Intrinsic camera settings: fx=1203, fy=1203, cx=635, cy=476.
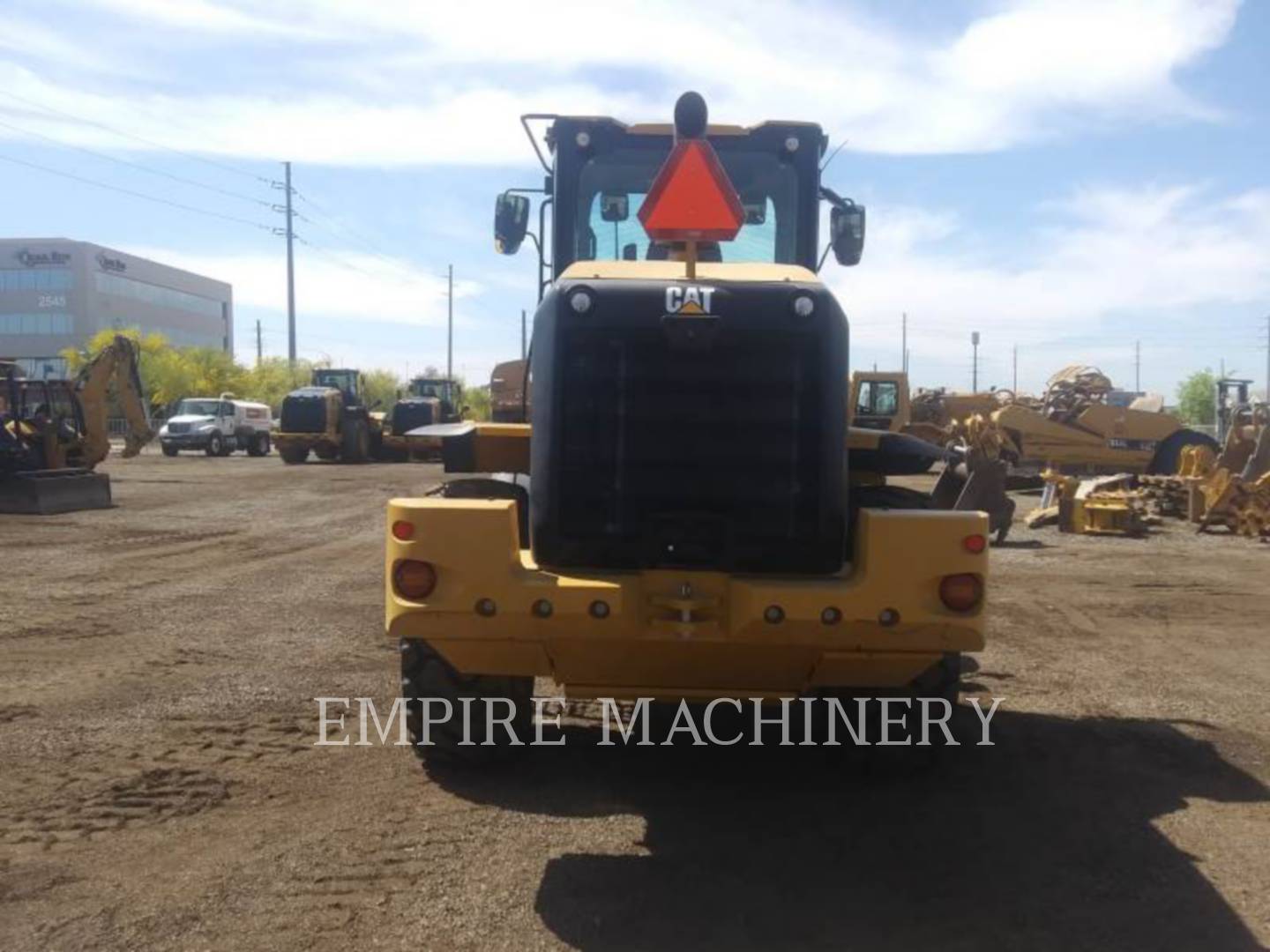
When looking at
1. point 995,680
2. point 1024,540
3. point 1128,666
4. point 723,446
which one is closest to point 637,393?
point 723,446

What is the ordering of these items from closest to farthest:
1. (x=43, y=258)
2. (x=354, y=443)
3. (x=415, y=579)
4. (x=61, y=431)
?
1. (x=415, y=579)
2. (x=61, y=431)
3. (x=354, y=443)
4. (x=43, y=258)

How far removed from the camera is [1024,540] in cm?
1667

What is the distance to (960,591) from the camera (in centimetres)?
452

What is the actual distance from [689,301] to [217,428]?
131 feet

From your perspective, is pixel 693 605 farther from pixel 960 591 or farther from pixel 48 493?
pixel 48 493

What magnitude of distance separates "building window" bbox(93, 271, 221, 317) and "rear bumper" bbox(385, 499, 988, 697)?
90353 millimetres

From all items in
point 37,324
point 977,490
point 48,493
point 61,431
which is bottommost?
point 48,493

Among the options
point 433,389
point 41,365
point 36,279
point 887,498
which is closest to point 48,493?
point 887,498

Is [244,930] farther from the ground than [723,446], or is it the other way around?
[723,446]

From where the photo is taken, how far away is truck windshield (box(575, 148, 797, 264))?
21.0 feet

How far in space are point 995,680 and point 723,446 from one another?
3717 mm

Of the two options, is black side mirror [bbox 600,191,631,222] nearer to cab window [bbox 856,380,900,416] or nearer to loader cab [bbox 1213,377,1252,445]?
loader cab [bbox 1213,377,1252,445]

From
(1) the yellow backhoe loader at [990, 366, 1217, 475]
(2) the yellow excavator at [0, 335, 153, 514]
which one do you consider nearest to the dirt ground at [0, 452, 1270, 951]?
(2) the yellow excavator at [0, 335, 153, 514]

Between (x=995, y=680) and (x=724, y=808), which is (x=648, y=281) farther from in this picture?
Result: (x=995, y=680)
